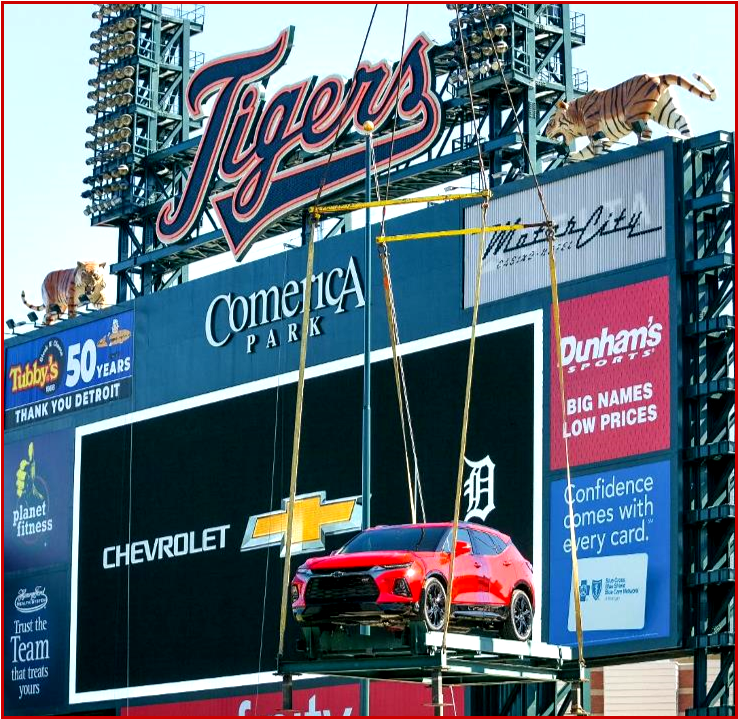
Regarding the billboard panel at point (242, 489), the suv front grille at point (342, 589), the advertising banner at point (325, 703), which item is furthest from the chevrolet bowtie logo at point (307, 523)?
the suv front grille at point (342, 589)

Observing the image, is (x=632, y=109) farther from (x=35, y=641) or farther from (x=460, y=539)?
(x=35, y=641)

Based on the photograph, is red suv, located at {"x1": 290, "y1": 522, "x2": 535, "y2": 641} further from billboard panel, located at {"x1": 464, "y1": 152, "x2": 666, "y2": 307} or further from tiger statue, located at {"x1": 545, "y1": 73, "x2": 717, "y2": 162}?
tiger statue, located at {"x1": 545, "y1": 73, "x2": 717, "y2": 162}

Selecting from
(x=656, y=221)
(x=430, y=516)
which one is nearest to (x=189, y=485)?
(x=430, y=516)

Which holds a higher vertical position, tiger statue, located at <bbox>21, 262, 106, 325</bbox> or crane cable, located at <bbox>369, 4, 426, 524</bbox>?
tiger statue, located at <bbox>21, 262, 106, 325</bbox>

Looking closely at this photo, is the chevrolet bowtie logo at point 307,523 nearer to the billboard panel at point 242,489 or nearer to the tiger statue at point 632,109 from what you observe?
the billboard panel at point 242,489

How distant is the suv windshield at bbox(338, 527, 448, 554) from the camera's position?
1105 inches

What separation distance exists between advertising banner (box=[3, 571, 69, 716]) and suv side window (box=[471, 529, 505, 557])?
31137mm

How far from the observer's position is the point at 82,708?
5725 centimetres

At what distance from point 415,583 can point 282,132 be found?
30223mm

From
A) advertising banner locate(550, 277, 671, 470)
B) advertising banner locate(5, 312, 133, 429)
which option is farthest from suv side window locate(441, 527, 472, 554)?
advertising banner locate(5, 312, 133, 429)

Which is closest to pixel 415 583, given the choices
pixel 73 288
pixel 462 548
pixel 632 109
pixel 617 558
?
pixel 462 548

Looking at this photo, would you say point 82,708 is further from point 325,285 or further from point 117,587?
point 325,285

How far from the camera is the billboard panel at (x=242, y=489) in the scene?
149 ft

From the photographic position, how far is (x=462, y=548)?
28.3 m
